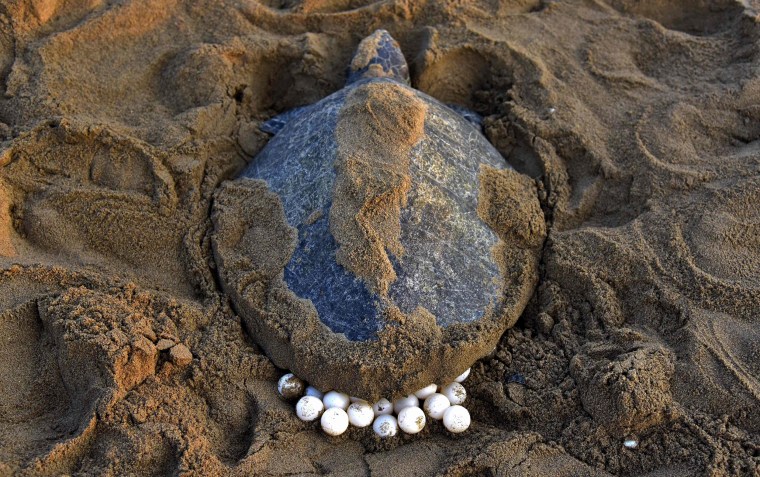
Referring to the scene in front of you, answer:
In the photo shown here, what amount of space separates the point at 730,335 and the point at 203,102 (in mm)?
2588

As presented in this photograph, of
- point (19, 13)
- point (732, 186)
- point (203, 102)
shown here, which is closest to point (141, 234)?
point (203, 102)

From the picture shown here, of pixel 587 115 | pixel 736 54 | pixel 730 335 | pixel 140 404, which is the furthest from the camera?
pixel 736 54

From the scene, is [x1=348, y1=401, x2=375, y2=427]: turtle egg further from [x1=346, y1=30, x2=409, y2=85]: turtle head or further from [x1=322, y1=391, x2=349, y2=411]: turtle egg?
[x1=346, y1=30, x2=409, y2=85]: turtle head

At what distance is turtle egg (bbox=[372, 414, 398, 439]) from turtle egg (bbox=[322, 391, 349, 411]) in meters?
0.14

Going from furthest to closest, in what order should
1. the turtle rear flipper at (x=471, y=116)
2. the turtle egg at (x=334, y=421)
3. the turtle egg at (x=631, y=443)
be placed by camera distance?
the turtle rear flipper at (x=471, y=116), the turtle egg at (x=334, y=421), the turtle egg at (x=631, y=443)

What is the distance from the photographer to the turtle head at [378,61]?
339cm

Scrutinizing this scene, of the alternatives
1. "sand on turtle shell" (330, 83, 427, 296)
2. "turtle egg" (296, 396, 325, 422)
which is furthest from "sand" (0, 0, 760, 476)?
"sand on turtle shell" (330, 83, 427, 296)

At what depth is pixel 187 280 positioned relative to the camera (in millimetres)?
2789

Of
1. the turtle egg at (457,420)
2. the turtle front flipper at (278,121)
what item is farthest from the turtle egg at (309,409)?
the turtle front flipper at (278,121)

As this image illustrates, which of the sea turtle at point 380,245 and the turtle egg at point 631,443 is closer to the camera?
the turtle egg at point 631,443

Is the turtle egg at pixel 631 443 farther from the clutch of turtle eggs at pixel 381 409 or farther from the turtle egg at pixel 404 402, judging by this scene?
the turtle egg at pixel 404 402

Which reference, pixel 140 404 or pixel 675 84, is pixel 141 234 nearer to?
pixel 140 404

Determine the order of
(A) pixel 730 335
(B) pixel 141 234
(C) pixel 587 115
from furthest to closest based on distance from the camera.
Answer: (C) pixel 587 115 → (B) pixel 141 234 → (A) pixel 730 335

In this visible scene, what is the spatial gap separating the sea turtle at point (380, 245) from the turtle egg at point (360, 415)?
60 mm
